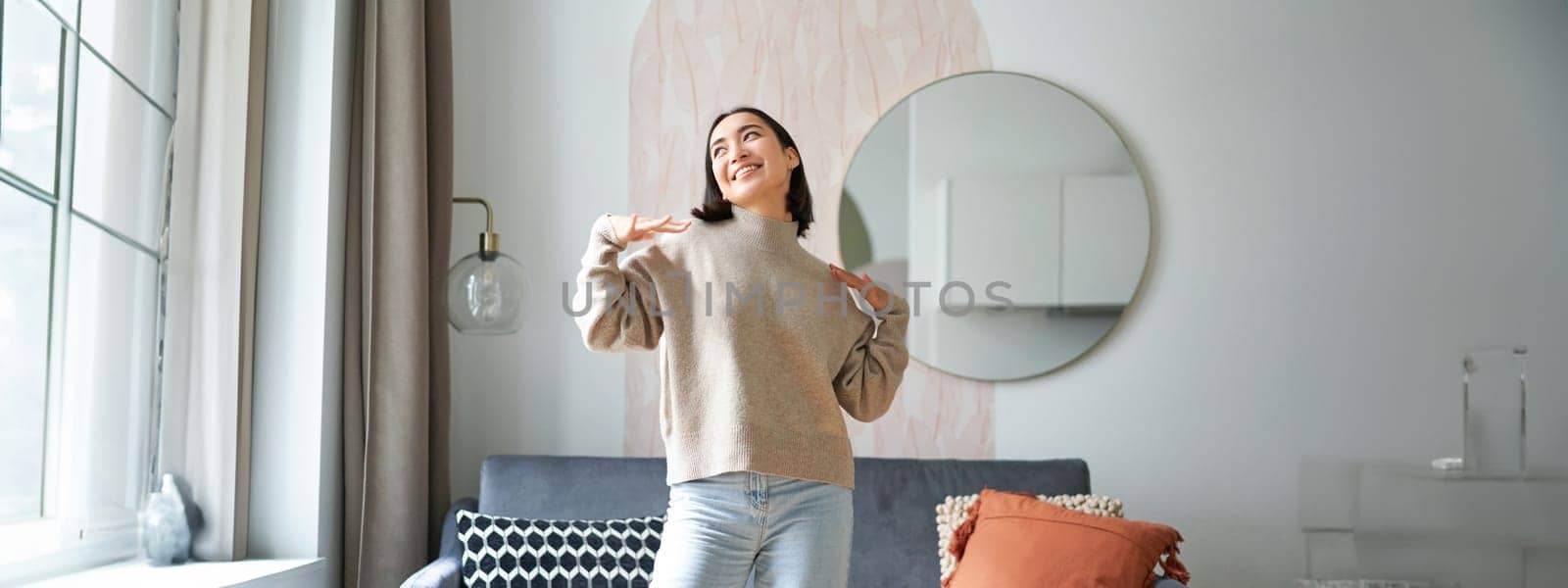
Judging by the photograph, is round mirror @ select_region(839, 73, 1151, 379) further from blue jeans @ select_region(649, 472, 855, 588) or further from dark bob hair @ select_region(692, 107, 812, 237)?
blue jeans @ select_region(649, 472, 855, 588)

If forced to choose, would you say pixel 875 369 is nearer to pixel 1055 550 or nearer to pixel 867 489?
pixel 1055 550

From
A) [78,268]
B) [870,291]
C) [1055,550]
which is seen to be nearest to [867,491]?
[1055,550]

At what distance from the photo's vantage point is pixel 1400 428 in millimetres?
3254

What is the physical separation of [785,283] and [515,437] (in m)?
1.68

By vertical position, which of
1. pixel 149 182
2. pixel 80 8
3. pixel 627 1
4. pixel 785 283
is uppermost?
pixel 627 1

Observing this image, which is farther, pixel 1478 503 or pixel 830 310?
pixel 1478 503

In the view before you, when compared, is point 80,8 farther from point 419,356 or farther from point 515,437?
point 515,437

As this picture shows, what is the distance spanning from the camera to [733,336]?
1747 mm

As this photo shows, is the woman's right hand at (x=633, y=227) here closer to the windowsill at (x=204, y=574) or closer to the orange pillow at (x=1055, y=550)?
the windowsill at (x=204, y=574)

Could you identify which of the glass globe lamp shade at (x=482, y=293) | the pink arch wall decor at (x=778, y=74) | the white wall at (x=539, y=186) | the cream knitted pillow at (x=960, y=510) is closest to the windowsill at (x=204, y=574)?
the glass globe lamp shade at (x=482, y=293)

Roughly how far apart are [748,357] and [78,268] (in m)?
1.32

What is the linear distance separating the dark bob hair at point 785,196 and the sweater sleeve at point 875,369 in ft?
0.61

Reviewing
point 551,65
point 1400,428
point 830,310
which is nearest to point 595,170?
point 551,65

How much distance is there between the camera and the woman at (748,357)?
1.67 m
